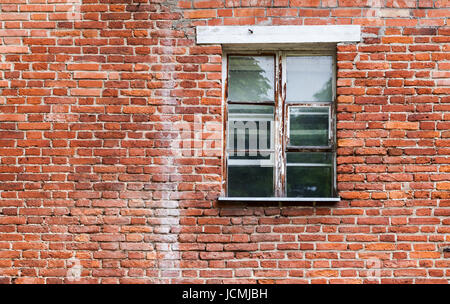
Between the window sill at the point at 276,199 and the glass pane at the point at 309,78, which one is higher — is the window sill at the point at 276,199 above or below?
below

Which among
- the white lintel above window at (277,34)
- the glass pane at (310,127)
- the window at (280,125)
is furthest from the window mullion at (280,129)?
the white lintel above window at (277,34)

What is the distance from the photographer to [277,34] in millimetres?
3348

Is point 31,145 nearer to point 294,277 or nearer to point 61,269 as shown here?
point 61,269

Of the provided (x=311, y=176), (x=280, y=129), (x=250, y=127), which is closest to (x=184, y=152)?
(x=250, y=127)

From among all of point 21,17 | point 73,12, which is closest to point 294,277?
point 73,12

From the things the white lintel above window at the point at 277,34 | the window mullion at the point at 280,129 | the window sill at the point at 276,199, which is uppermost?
the white lintel above window at the point at 277,34

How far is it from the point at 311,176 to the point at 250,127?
75 centimetres

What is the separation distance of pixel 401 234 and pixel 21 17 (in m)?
4.05

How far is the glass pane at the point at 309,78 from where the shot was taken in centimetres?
351

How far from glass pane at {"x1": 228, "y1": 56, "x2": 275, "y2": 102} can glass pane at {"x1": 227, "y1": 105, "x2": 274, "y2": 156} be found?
0.11m

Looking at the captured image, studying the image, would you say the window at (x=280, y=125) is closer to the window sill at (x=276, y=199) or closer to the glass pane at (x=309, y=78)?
the glass pane at (x=309, y=78)

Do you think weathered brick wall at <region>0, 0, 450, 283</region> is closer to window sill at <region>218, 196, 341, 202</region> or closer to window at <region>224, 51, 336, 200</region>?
window sill at <region>218, 196, 341, 202</region>

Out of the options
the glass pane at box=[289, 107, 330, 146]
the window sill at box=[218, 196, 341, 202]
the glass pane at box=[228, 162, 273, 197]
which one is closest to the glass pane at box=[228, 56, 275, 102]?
the glass pane at box=[289, 107, 330, 146]

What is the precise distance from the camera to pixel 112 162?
3361 mm
